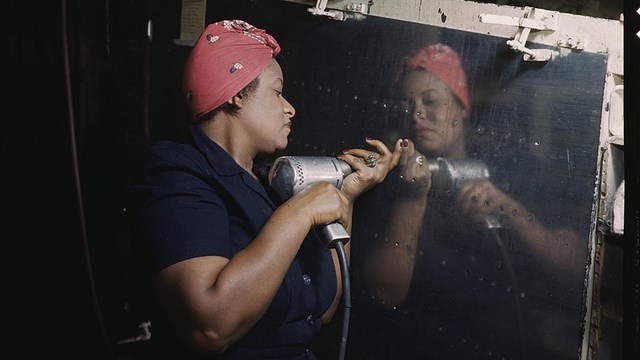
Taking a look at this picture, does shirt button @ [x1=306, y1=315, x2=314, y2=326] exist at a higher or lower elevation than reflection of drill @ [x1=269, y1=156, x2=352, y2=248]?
lower

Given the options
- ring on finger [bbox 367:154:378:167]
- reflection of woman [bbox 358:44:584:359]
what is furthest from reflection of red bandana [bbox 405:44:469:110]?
ring on finger [bbox 367:154:378:167]

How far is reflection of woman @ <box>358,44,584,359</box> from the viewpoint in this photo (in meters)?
1.29

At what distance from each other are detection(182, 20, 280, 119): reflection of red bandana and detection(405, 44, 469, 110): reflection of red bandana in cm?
38

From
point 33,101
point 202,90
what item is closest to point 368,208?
point 202,90

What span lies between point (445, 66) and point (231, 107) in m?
0.53

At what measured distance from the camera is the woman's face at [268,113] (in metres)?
1.35

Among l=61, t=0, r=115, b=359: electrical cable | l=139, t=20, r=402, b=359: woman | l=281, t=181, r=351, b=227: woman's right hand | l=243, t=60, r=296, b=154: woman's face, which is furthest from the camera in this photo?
l=61, t=0, r=115, b=359: electrical cable

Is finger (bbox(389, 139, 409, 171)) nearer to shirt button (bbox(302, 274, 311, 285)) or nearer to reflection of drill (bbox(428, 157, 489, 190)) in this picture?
reflection of drill (bbox(428, 157, 489, 190))

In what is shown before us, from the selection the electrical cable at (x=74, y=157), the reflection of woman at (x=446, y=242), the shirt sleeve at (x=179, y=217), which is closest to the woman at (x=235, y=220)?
the shirt sleeve at (x=179, y=217)

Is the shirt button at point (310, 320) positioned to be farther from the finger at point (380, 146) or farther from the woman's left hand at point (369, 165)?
the finger at point (380, 146)

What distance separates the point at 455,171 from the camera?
1363mm

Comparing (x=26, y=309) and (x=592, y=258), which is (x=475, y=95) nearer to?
(x=592, y=258)

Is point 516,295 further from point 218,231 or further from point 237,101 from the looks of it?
point 237,101

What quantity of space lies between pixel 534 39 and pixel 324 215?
1.97 ft
